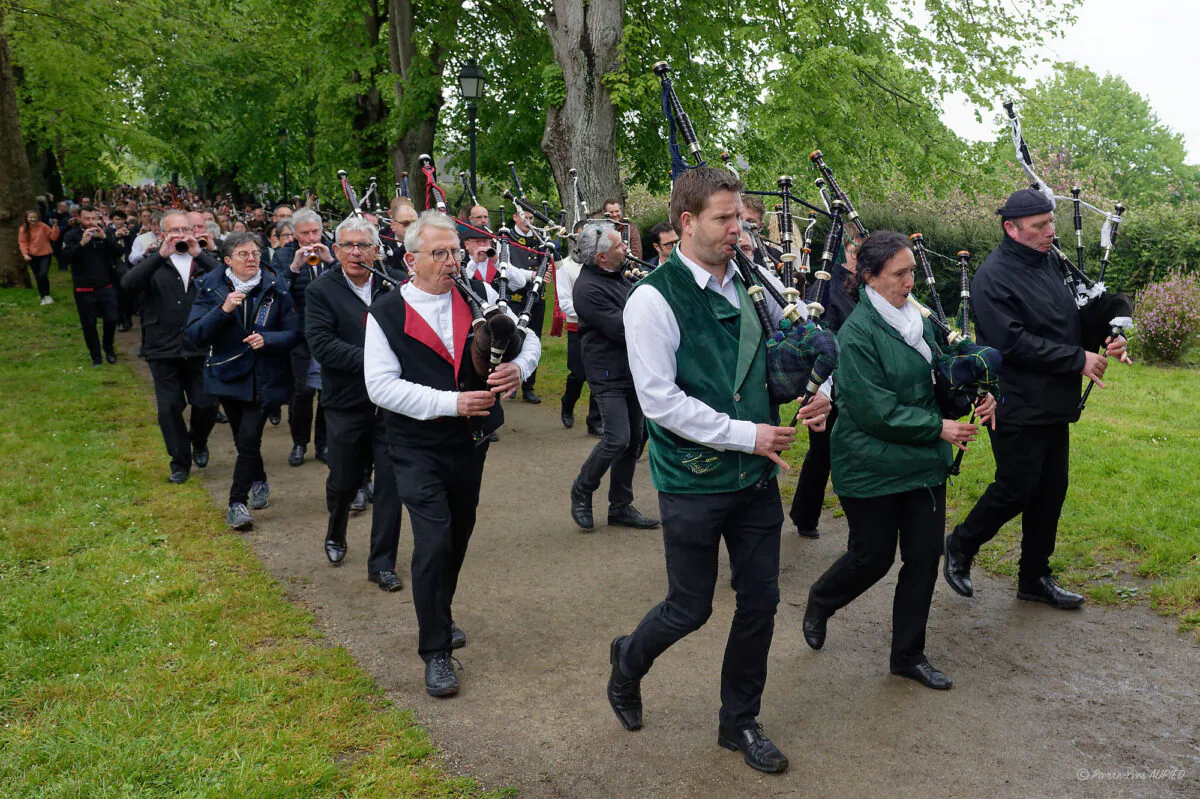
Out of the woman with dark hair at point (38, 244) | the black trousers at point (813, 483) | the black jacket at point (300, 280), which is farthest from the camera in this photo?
the woman with dark hair at point (38, 244)

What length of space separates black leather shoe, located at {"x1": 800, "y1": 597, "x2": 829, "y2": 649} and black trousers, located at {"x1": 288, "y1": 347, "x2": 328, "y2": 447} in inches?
188

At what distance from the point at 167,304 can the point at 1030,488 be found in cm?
691

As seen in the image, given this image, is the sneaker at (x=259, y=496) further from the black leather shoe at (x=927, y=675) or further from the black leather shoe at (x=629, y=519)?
the black leather shoe at (x=927, y=675)

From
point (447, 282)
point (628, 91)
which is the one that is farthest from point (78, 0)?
point (447, 282)

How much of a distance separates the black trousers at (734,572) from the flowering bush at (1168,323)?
1018 centimetres

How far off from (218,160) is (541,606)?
35897 millimetres

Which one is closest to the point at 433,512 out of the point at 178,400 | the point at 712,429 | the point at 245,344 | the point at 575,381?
the point at 712,429

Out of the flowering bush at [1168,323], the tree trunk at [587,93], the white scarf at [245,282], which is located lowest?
the flowering bush at [1168,323]

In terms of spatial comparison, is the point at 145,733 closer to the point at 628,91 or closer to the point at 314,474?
the point at 314,474

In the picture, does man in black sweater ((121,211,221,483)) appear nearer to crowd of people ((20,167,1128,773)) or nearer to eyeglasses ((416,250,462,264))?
crowd of people ((20,167,1128,773))

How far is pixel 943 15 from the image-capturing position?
15492mm

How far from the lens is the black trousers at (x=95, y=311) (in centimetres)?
1377

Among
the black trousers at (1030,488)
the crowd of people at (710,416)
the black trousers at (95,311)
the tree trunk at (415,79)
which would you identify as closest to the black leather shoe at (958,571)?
the crowd of people at (710,416)

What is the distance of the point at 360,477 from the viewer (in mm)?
6531
